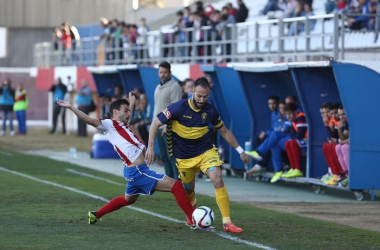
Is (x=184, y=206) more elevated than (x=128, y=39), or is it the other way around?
(x=128, y=39)

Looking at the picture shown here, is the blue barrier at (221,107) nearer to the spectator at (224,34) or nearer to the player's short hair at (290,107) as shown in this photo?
the player's short hair at (290,107)

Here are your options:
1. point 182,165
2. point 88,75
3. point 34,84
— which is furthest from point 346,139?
point 34,84

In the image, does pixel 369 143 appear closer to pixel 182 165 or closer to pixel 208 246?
pixel 182 165

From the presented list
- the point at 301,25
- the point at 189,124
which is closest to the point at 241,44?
the point at 301,25

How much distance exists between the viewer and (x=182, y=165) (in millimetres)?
11734

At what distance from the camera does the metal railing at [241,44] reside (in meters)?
19.7

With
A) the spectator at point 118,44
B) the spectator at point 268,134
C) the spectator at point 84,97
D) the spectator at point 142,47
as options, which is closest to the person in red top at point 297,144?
the spectator at point 268,134

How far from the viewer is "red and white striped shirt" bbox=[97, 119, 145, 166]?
11.4 m

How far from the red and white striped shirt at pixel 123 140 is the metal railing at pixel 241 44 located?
269 inches

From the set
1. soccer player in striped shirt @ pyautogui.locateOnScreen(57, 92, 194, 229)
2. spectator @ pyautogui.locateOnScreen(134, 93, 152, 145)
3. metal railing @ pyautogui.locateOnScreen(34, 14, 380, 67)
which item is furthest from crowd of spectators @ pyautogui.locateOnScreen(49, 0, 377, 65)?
soccer player in striped shirt @ pyautogui.locateOnScreen(57, 92, 194, 229)

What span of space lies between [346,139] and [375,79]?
1.18 meters

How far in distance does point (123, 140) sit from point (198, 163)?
92cm

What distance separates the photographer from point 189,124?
11602 mm

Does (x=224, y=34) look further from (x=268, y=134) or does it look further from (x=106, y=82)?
(x=106, y=82)
